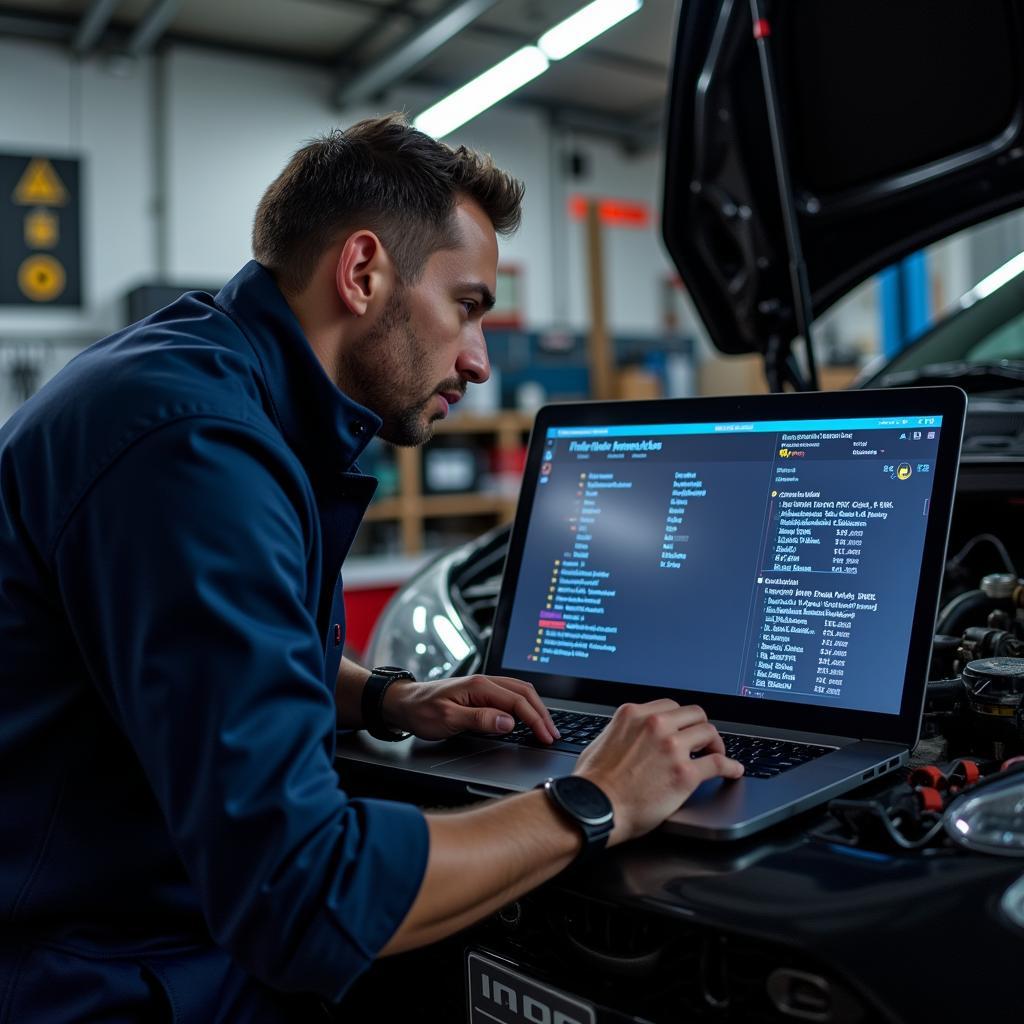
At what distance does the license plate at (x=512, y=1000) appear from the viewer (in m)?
0.76

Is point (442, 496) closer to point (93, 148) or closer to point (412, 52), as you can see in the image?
point (412, 52)

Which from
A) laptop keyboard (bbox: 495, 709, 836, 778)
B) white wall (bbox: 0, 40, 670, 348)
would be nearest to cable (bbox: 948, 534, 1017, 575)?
laptop keyboard (bbox: 495, 709, 836, 778)

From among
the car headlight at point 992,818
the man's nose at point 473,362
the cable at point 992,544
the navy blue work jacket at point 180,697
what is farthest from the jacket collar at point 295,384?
the cable at point 992,544

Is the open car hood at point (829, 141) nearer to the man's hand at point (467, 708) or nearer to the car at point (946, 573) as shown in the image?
the car at point (946, 573)

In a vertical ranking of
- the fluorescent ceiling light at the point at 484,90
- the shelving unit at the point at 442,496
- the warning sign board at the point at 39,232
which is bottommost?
the shelving unit at the point at 442,496

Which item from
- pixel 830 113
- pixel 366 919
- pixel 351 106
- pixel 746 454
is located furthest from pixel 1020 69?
pixel 351 106

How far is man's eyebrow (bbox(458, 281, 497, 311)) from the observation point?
1.10 meters

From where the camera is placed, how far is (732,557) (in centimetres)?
103

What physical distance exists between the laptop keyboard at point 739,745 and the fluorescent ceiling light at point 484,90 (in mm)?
5369

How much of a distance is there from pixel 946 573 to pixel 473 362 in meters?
0.71

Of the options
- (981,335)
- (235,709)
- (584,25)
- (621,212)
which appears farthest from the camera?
(621,212)

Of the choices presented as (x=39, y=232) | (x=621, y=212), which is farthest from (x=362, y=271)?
(x=621, y=212)

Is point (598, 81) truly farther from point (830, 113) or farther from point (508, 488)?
point (830, 113)

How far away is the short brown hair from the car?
1.66 ft
